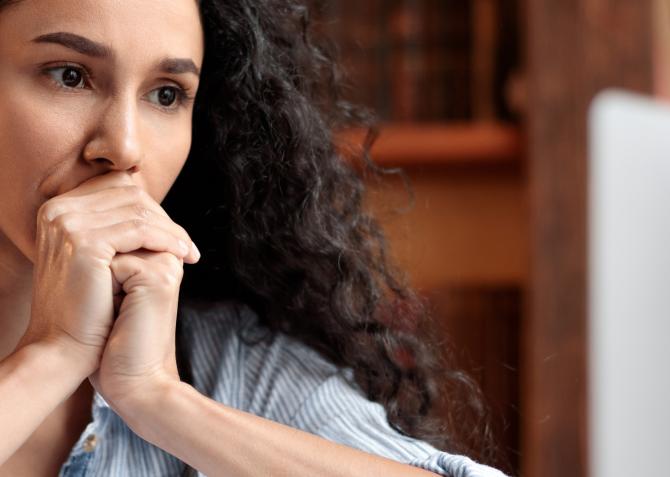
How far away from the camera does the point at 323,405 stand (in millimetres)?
1042

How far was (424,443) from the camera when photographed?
39.8 inches

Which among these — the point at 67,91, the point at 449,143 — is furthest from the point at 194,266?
the point at 449,143

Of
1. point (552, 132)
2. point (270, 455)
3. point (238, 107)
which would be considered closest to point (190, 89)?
point (238, 107)

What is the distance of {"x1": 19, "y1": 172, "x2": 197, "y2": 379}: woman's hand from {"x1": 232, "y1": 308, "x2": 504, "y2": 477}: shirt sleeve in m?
0.26

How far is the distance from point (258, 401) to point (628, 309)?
0.52 m

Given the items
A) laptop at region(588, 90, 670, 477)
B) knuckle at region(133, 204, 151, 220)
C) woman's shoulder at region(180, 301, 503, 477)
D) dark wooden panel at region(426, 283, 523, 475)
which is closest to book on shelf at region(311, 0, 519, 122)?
dark wooden panel at region(426, 283, 523, 475)

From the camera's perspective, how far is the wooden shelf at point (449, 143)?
6.24 ft

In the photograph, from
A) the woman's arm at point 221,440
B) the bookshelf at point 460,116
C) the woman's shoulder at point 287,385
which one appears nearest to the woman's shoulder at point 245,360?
the woman's shoulder at point 287,385

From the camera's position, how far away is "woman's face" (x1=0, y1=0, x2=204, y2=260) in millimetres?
851

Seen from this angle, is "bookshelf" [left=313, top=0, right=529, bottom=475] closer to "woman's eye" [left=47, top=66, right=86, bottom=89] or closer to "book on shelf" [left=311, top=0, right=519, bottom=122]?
"book on shelf" [left=311, top=0, right=519, bottom=122]

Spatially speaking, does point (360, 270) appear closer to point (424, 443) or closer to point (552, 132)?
point (424, 443)

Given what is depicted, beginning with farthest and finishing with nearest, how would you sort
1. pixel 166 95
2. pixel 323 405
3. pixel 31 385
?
pixel 323 405
pixel 166 95
pixel 31 385

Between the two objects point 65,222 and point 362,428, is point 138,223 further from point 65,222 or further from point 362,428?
point 362,428

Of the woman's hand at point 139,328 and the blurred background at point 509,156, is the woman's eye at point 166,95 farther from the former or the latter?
the blurred background at point 509,156
